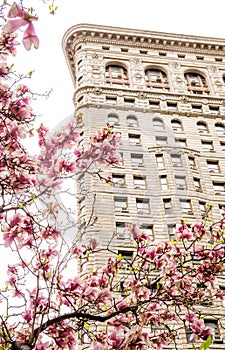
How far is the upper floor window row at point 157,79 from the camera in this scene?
41.8 m

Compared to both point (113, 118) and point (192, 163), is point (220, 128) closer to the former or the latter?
point (192, 163)

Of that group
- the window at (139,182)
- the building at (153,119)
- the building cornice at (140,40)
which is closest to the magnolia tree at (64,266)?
the building at (153,119)

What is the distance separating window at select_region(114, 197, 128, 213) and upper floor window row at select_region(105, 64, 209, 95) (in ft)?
45.5

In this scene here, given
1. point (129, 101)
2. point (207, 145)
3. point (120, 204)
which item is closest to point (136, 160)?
point (120, 204)

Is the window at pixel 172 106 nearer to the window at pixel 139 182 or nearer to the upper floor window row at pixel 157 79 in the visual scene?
the upper floor window row at pixel 157 79

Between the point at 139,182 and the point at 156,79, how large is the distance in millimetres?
13941

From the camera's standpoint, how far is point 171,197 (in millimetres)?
32312

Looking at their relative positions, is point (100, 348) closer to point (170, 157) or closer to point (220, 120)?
point (170, 157)

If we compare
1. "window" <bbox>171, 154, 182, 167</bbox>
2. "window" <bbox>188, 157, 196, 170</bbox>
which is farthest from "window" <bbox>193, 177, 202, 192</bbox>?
"window" <bbox>171, 154, 182, 167</bbox>

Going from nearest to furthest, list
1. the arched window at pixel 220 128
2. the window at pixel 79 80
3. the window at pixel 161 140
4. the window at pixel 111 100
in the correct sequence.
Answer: the window at pixel 161 140
the window at pixel 111 100
the arched window at pixel 220 128
the window at pixel 79 80

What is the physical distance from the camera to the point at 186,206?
3228 cm

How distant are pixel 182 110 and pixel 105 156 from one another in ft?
111

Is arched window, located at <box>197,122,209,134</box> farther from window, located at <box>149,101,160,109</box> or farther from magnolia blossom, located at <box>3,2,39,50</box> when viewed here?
magnolia blossom, located at <box>3,2,39,50</box>

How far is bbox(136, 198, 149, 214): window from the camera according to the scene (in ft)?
104
